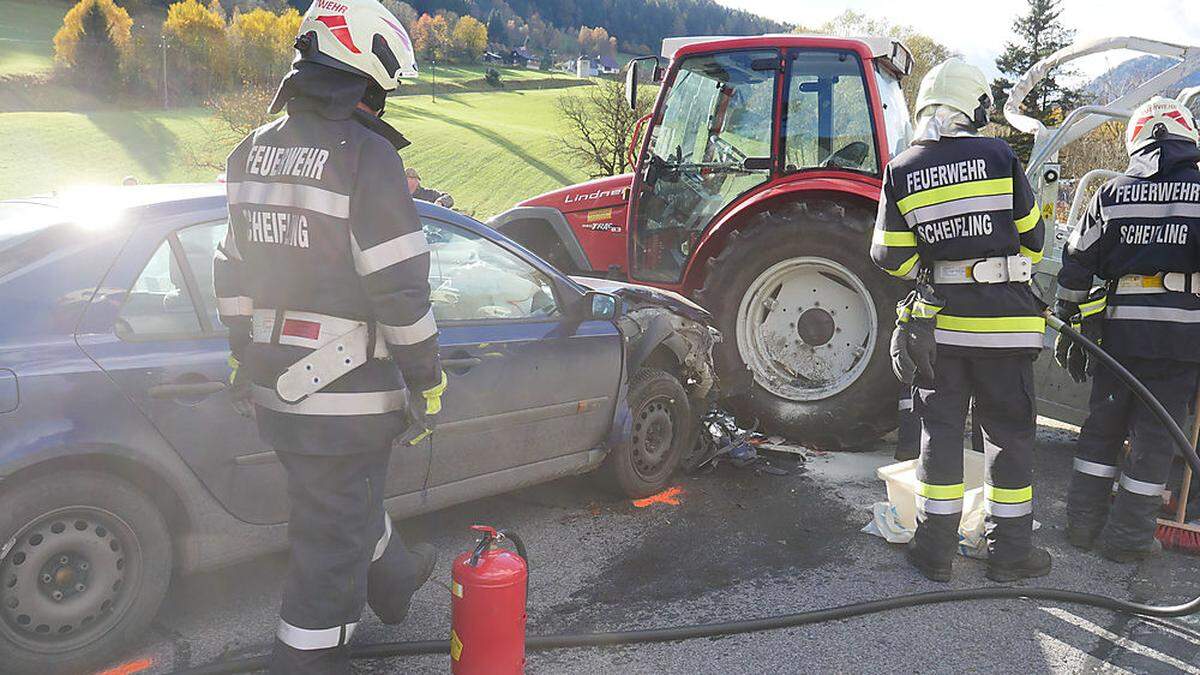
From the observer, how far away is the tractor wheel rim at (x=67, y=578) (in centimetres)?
265

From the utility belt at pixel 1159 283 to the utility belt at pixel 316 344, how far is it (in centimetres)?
353

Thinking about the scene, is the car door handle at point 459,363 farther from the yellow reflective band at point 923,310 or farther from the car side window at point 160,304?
the yellow reflective band at point 923,310

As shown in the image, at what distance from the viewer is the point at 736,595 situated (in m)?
3.64

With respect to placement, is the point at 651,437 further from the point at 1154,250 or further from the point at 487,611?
the point at 1154,250

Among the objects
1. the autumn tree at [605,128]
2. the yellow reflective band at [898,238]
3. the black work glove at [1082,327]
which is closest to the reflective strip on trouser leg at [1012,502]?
the black work glove at [1082,327]

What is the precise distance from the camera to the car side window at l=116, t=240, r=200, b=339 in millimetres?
2912

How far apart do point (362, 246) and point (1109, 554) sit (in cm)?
371

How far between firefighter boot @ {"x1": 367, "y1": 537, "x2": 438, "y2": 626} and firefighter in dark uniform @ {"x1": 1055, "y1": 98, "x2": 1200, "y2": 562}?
324 cm

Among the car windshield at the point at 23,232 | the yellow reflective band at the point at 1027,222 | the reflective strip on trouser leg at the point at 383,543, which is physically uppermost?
the yellow reflective band at the point at 1027,222

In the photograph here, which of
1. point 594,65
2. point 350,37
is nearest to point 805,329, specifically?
point 350,37

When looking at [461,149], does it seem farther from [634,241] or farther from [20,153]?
[634,241]

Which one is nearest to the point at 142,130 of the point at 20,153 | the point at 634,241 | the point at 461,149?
the point at 20,153

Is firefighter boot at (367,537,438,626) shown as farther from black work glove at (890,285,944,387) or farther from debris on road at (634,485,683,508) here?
black work glove at (890,285,944,387)

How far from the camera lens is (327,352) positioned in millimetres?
2492
